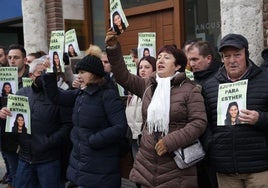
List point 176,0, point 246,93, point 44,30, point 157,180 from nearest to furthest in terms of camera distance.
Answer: point 246,93 < point 157,180 < point 176,0 < point 44,30

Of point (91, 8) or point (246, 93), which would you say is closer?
point (246, 93)

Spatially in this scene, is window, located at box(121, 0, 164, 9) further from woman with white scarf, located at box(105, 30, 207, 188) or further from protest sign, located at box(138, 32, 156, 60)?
woman with white scarf, located at box(105, 30, 207, 188)

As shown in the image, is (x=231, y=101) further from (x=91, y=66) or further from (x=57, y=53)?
(x=57, y=53)

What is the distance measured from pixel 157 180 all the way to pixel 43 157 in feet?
4.75

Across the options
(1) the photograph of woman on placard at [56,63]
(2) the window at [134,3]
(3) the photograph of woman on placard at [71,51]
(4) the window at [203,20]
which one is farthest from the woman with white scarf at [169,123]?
(2) the window at [134,3]

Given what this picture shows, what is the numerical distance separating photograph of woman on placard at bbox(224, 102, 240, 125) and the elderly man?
0.17 feet

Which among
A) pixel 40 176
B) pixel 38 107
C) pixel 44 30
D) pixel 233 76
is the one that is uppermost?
pixel 44 30

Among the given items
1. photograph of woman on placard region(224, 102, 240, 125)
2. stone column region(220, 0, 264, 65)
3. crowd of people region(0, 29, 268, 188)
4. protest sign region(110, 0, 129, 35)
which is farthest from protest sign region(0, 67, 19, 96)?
photograph of woman on placard region(224, 102, 240, 125)

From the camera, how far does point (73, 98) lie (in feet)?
13.6

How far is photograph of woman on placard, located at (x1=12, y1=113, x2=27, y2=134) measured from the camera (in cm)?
411

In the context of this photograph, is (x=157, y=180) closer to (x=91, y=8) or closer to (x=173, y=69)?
(x=173, y=69)

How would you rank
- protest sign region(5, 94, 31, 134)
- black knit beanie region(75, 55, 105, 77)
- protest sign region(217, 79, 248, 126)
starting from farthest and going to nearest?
protest sign region(5, 94, 31, 134) < black knit beanie region(75, 55, 105, 77) < protest sign region(217, 79, 248, 126)

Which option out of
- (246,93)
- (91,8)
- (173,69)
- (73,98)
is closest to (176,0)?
(91,8)

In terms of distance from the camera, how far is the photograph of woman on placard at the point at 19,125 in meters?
4.11
